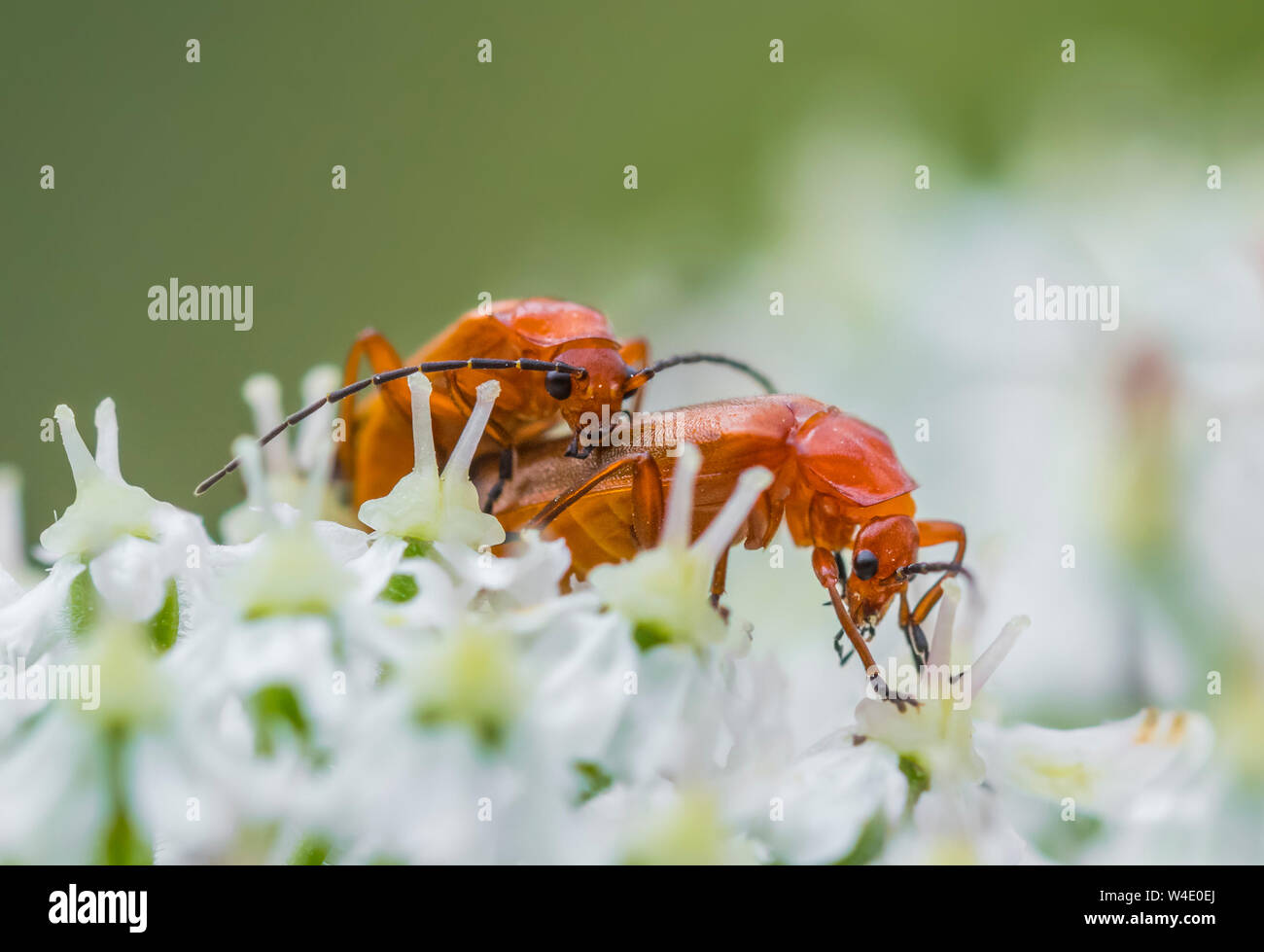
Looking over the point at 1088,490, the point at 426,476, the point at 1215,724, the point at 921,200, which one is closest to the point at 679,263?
the point at 921,200

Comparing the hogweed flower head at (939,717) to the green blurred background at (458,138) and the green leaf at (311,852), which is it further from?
the green blurred background at (458,138)

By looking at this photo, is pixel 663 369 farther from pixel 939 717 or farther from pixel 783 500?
pixel 939 717

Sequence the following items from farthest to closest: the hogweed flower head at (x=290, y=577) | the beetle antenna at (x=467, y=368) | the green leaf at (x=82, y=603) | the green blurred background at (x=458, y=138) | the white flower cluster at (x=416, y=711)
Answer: the green blurred background at (x=458, y=138) → the beetle antenna at (x=467, y=368) → the green leaf at (x=82, y=603) → the hogweed flower head at (x=290, y=577) → the white flower cluster at (x=416, y=711)

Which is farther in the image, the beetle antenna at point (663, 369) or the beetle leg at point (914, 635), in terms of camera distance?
the beetle antenna at point (663, 369)

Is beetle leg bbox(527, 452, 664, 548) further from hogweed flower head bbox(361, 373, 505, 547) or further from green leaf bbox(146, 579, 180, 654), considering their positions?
green leaf bbox(146, 579, 180, 654)

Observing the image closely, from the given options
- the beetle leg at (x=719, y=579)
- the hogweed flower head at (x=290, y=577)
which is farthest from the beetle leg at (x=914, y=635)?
the hogweed flower head at (x=290, y=577)

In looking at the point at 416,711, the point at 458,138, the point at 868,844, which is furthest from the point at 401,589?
the point at 458,138
